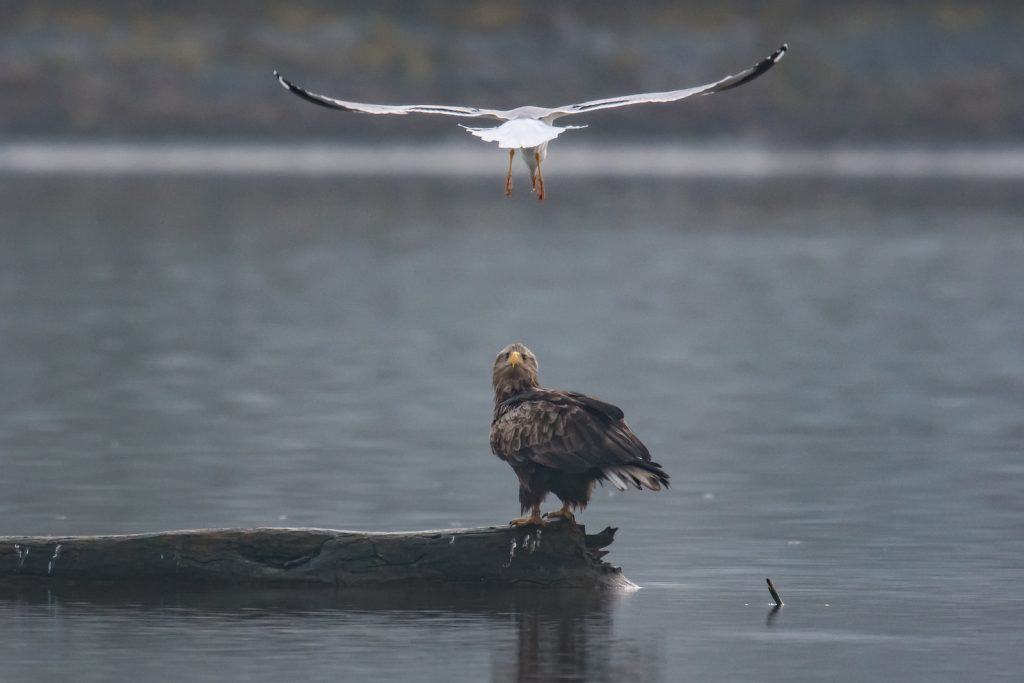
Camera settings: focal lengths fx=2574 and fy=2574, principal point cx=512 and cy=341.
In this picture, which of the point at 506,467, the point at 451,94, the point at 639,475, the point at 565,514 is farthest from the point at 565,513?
the point at 451,94

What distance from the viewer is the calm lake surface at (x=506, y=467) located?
1556cm

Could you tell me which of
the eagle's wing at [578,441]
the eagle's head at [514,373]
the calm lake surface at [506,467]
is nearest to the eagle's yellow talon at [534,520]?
the eagle's wing at [578,441]

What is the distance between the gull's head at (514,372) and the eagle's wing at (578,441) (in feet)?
1.50

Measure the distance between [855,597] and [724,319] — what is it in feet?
87.2

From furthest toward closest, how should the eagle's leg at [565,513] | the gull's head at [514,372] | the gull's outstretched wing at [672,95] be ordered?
the gull's head at [514,372], the eagle's leg at [565,513], the gull's outstretched wing at [672,95]

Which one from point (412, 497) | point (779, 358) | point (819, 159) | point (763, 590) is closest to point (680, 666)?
point (763, 590)

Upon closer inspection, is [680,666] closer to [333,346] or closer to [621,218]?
[333,346]

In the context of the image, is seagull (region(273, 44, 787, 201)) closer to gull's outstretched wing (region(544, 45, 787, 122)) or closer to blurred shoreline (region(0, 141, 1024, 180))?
gull's outstretched wing (region(544, 45, 787, 122))

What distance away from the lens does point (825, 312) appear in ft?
147

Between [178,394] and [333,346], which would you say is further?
[333,346]

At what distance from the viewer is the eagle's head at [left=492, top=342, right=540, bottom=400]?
57.6 feet

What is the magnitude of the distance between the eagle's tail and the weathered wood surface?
0.43m

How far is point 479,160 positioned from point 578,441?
444ft

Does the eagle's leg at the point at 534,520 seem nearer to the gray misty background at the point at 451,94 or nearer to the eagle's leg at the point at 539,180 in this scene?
the eagle's leg at the point at 539,180
